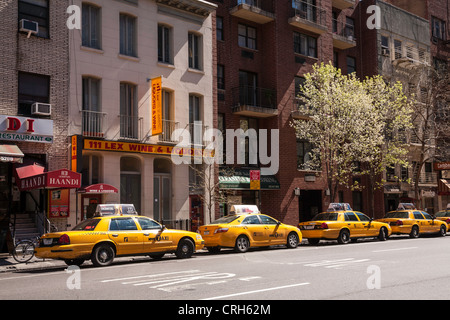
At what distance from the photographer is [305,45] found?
32031mm

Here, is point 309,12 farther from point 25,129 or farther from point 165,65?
point 25,129

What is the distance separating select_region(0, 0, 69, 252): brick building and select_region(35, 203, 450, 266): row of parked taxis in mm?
4528

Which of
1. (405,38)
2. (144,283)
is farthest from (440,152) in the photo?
(144,283)

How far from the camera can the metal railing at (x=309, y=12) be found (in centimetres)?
3131

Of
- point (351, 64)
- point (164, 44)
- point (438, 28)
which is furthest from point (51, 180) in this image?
point (438, 28)

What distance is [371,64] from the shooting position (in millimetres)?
36844

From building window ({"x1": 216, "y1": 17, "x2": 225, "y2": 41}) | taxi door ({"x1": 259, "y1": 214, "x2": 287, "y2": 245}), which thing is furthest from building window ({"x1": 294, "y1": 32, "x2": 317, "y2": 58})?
taxi door ({"x1": 259, "y1": 214, "x2": 287, "y2": 245})

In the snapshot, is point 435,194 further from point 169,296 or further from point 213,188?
point 169,296

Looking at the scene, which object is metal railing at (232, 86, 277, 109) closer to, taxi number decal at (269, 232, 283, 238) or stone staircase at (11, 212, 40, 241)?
taxi number decal at (269, 232, 283, 238)

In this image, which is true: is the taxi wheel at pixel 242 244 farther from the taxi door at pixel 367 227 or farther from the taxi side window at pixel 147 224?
the taxi door at pixel 367 227

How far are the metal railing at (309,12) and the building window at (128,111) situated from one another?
44.0ft

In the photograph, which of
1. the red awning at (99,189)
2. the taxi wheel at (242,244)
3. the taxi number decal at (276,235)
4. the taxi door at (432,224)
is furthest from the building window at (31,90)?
the taxi door at (432,224)

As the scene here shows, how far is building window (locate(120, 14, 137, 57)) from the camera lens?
2298 cm

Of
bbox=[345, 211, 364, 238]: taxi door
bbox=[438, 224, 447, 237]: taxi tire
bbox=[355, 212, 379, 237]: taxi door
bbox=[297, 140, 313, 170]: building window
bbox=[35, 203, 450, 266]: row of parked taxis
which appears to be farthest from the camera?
bbox=[297, 140, 313, 170]: building window
